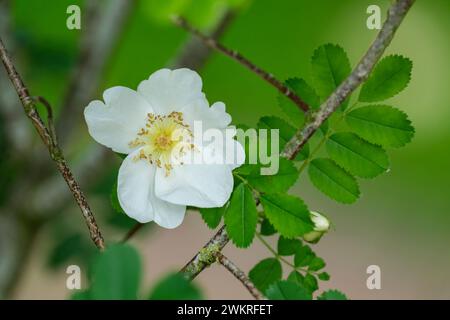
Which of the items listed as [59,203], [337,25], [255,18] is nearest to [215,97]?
[255,18]

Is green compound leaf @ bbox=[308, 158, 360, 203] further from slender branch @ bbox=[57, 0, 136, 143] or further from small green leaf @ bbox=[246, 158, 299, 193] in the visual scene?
slender branch @ bbox=[57, 0, 136, 143]

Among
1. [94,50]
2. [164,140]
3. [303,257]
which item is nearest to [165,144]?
[164,140]

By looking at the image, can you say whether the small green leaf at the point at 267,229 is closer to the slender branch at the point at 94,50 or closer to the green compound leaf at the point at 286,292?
the green compound leaf at the point at 286,292

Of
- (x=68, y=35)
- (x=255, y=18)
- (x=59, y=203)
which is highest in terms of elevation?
(x=255, y=18)

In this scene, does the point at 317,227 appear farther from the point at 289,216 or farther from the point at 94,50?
the point at 94,50

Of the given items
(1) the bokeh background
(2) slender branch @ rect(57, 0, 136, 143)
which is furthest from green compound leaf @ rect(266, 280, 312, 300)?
(2) slender branch @ rect(57, 0, 136, 143)
